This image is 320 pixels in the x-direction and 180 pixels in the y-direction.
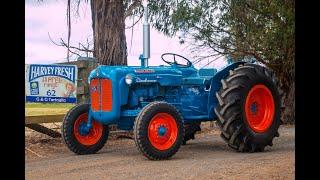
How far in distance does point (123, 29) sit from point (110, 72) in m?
3.39

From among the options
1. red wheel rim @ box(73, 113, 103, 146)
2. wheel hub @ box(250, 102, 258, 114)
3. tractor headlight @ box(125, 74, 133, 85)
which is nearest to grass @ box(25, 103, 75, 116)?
red wheel rim @ box(73, 113, 103, 146)

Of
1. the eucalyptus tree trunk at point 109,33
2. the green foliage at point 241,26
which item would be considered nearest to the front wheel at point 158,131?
the eucalyptus tree trunk at point 109,33

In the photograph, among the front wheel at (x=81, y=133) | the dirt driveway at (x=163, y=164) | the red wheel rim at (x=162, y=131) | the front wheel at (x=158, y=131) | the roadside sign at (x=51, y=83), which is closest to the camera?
the dirt driveway at (x=163, y=164)

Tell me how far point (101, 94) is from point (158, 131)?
1.27 meters

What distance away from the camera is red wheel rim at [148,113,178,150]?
7.79 m

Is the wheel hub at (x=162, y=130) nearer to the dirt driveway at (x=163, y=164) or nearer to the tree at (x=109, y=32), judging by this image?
the dirt driveway at (x=163, y=164)

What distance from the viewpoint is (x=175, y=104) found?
8891 millimetres

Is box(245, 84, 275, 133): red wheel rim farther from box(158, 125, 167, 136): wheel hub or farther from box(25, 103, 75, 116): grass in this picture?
box(25, 103, 75, 116): grass

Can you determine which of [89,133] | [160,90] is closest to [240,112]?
[160,90]

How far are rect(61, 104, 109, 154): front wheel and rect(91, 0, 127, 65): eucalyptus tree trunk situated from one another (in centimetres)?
264

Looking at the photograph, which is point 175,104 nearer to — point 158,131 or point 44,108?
point 158,131

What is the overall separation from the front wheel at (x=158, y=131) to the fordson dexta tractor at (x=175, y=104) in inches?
0.6

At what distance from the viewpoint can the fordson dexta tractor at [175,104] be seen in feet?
26.8
